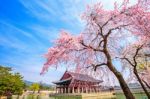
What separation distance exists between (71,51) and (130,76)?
4868mm

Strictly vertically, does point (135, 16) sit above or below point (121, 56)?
above

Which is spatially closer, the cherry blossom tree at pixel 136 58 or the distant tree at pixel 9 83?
the cherry blossom tree at pixel 136 58

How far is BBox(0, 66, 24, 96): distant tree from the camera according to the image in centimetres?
3072

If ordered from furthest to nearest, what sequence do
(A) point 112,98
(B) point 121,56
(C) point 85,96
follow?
(A) point 112,98 < (C) point 85,96 < (B) point 121,56

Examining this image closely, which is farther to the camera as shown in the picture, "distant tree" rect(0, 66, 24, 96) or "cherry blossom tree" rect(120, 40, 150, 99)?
"distant tree" rect(0, 66, 24, 96)

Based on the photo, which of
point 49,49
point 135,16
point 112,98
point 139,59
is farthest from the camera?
point 112,98

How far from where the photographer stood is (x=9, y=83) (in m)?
31.0

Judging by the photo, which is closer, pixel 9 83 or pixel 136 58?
pixel 136 58

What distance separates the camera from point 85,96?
2944cm

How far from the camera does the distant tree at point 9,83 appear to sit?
3072cm

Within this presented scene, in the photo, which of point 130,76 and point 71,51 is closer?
point 71,51

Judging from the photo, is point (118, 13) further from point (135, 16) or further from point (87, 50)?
point (87, 50)

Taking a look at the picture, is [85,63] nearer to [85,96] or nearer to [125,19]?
[125,19]

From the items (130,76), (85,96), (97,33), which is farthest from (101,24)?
(85,96)
